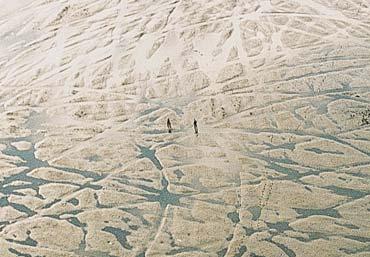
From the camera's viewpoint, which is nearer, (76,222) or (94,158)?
(76,222)

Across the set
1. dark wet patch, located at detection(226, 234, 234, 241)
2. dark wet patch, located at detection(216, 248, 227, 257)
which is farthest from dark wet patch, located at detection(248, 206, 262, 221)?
dark wet patch, located at detection(216, 248, 227, 257)

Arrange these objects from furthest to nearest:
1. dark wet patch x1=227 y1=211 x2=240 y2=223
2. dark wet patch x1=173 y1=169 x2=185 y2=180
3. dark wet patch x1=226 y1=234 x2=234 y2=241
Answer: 1. dark wet patch x1=173 y1=169 x2=185 y2=180
2. dark wet patch x1=227 y1=211 x2=240 y2=223
3. dark wet patch x1=226 y1=234 x2=234 y2=241

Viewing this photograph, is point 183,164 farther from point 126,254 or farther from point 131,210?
point 126,254

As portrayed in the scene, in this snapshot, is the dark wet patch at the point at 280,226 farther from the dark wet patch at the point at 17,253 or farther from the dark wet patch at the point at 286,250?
the dark wet patch at the point at 17,253

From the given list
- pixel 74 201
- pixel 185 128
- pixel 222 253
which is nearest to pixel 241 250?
pixel 222 253

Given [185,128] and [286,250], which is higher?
[185,128]

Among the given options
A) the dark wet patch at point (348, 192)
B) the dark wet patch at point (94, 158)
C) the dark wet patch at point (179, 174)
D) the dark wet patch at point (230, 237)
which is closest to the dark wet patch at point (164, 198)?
the dark wet patch at point (179, 174)

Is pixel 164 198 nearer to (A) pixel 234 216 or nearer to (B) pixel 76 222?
(A) pixel 234 216

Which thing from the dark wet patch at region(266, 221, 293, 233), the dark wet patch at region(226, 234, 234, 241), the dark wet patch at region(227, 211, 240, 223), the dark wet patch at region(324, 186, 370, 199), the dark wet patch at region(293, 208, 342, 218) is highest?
the dark wet patch at region(227, 211, 240, 223)

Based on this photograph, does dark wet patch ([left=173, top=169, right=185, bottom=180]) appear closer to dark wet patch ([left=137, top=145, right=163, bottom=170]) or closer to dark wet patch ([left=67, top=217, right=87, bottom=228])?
dark wet patch ([left=137, top=145, right=163, bottom=170])
